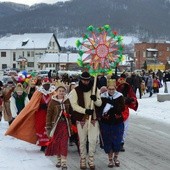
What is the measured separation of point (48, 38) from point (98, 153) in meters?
103

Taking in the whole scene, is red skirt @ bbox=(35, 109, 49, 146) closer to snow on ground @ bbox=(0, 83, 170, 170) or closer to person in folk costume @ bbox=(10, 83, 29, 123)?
snow on ground @ bbox=(0, 83, 170, 170)

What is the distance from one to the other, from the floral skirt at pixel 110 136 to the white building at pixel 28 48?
103 meters

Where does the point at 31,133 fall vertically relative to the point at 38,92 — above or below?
below

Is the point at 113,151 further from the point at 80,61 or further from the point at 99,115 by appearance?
the point at 80,61

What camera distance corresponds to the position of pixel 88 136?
28.1ft

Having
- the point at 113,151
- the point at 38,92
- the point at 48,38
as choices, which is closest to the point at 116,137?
the point at 113,151

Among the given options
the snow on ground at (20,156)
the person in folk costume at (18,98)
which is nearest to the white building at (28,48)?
the person in folk costume at (18,98)

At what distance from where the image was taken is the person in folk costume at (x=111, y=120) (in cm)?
884

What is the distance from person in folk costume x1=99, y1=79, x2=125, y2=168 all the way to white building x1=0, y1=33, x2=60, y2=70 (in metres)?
103

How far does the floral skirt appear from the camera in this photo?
8.87 meters

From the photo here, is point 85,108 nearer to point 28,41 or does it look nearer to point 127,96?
point 127,96

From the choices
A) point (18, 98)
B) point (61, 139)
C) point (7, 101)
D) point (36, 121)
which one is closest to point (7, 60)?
point (7, 101)

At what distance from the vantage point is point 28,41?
116 m

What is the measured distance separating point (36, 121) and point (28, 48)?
10450 centimetres
